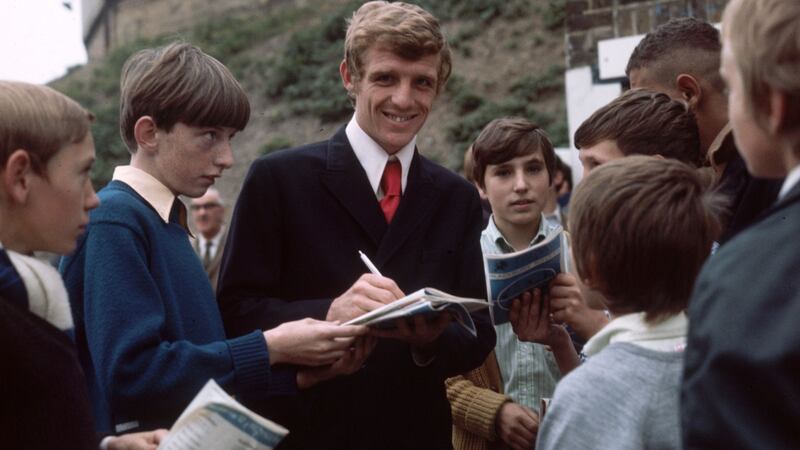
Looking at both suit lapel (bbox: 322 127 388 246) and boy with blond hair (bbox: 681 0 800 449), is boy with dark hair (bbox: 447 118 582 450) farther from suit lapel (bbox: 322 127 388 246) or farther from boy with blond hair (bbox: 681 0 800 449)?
boy with blond hair (bbox: 681 0 800 449)

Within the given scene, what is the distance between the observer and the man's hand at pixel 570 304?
8.78 ft

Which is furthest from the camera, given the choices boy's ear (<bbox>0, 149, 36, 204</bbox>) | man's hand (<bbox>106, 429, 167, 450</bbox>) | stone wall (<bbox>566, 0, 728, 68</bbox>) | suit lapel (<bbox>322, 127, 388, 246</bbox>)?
stone wall (<bbox>566, 0, 728, 68</bbox>)

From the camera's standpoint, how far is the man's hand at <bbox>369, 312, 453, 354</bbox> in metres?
2.52

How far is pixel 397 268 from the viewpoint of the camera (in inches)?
114

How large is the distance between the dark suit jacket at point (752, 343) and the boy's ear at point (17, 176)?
4.38 ft

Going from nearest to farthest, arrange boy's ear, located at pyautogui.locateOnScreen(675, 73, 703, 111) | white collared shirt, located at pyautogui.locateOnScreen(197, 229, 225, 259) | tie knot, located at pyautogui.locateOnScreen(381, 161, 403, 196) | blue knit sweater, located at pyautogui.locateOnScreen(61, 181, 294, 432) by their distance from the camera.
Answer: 1. blue knit sweater, located at pyautogui.locateOnScreen(61, 181, 294, 432)
2. tie knot, located at pyautogui.locateOnScreen(381, 161, 403, 196)
3. boy's ear, located at pyautogui.locateOnScreen(675, 73, 703, 111)
4. white collared shirt, located at pyautogui.locateOnScreen(197, 229, 225, 259)

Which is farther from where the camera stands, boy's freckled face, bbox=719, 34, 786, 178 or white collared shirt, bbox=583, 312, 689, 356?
white collared shirt, bbox=583, 312, 689, 356

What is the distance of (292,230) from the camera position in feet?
9.32

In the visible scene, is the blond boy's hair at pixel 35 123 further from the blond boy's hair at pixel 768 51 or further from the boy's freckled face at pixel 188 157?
the blond boy's hair at pixel 768 51

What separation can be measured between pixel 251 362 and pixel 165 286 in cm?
29

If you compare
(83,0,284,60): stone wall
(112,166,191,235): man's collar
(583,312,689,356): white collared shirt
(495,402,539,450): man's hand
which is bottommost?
(83,0,284,60): stone wall

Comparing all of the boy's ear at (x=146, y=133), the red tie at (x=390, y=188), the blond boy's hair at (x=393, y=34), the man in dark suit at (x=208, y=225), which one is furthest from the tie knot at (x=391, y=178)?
the man in dark suit at (x=208, y=225)

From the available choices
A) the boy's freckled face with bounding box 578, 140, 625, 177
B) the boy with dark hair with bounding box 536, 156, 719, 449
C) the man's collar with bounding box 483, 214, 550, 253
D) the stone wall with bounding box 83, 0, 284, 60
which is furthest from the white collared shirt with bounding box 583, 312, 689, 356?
the stone wall with bounding box 83, 0, 284, 60

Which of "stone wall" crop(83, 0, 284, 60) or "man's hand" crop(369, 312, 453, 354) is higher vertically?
"man's hand" crop(369, 312, 453, 354)
